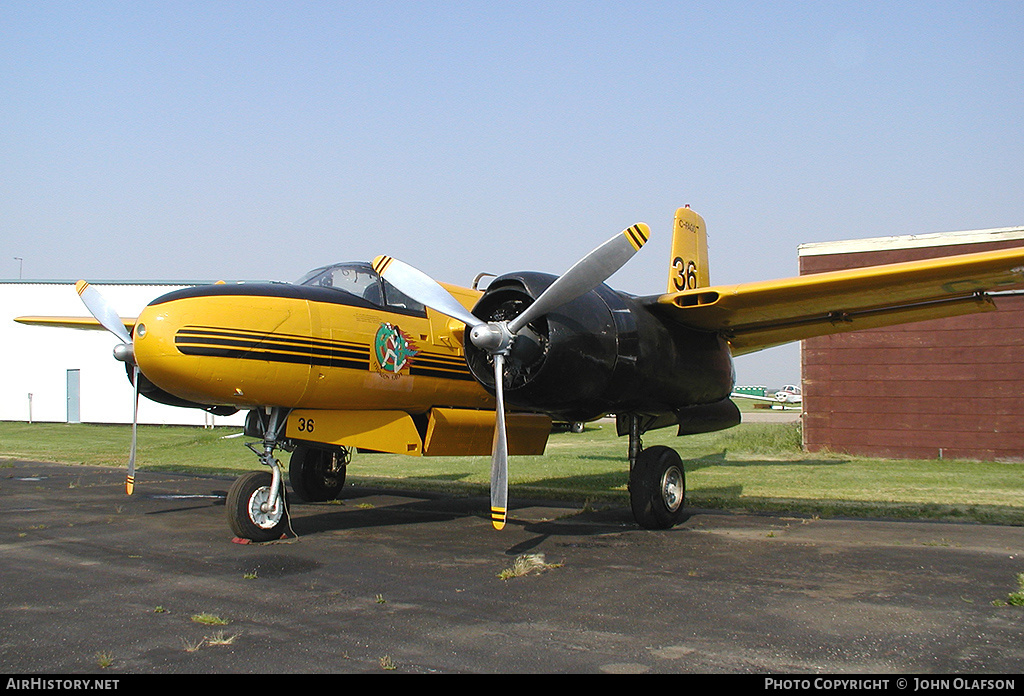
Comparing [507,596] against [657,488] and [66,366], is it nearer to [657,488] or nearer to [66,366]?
[657,488]

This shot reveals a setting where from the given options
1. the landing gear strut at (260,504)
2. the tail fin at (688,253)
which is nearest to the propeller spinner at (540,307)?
the landing gear strut at (260,504)

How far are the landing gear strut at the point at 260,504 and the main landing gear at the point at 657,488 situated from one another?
4.51 m

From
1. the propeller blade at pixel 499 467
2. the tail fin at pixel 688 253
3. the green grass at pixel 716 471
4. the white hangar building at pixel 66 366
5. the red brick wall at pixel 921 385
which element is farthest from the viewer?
the white hangar building at pixel 66 366

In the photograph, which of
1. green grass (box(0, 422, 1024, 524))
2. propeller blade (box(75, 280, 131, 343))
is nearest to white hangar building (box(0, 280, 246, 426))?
green grass (box(0, 422, 1024, 524))

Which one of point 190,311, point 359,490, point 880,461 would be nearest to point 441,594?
point 190,311

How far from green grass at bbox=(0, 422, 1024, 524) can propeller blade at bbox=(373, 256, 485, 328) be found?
5.62 m

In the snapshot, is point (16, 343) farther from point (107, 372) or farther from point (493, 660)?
point (493, 660)

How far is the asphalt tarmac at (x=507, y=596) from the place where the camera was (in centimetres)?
493

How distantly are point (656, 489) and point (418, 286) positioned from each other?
13.5 feet

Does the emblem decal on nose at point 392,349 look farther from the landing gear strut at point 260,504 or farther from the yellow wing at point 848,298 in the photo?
the yellow wing at point 848,298

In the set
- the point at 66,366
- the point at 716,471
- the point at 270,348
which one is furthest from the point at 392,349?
the point at 66,366

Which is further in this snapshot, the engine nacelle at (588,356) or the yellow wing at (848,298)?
the engine nacelle at (588,356)

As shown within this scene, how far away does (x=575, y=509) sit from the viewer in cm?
1247

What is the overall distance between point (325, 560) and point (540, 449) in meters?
4.61
